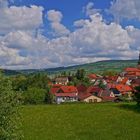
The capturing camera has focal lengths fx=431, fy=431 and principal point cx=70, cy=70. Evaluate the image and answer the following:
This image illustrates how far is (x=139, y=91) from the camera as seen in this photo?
6694 cm

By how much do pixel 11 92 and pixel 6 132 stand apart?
3.01 metres

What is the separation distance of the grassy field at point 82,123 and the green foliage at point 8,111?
53.8 ft

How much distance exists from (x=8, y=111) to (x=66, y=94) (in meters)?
122

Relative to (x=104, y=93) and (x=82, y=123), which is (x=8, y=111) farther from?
(x=104, y=93)

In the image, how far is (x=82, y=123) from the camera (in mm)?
53719

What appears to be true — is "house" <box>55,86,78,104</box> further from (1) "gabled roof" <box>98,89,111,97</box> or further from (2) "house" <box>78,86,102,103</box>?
(1) "gabled roof" <box>98,89,111,97</box>

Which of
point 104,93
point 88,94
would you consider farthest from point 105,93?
point 88,94

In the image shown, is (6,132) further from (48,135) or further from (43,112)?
(43,112)

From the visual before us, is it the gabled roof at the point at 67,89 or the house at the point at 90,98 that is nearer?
the house at the point at 90,98

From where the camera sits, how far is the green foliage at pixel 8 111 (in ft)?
87.6

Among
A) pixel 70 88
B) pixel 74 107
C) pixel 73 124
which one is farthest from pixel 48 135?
pixel 70 88

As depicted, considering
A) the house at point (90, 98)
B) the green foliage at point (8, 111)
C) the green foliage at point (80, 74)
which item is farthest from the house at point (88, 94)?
the green foliage at point (8, 111)

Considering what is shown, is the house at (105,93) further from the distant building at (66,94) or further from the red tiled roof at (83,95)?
the distant building at (66,94)

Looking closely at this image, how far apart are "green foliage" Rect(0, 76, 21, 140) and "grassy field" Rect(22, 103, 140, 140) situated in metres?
16.4
